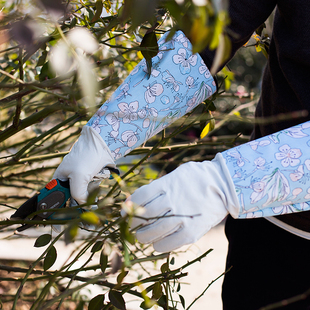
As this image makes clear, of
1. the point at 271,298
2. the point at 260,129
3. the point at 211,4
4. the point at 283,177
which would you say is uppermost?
the point at 211,4

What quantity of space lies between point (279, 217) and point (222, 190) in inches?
15.0

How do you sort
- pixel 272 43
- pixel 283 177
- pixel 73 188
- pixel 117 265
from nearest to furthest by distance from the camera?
pixel 117 265 < pixel 283 177 < pixel 73 188 < pixel 272 43

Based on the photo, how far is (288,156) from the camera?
2.13ft

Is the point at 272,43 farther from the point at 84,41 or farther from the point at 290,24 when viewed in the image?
the point at 84,41

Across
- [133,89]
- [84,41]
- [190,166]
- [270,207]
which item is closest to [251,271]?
[270,207]

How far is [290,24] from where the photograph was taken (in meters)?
0.80

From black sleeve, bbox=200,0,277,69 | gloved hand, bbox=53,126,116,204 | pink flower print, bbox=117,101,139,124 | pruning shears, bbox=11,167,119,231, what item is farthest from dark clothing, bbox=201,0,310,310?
pruning shears, bbox=11,167,119,231

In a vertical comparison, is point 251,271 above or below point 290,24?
below

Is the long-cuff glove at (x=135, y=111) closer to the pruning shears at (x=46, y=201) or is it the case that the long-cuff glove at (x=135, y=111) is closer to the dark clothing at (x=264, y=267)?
the pruning shears at (x=46, y=201)

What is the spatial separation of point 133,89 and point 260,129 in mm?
435

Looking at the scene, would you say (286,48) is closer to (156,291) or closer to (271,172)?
(271,172)

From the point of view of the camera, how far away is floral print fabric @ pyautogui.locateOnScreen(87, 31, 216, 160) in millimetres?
759

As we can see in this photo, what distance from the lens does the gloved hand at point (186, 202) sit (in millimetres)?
606

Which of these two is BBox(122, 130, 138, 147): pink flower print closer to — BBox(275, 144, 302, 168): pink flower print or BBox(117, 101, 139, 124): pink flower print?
BBox(117, 101, 139, 124): pink flower print
